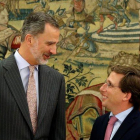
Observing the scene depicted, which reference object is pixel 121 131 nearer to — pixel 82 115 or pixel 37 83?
pixel 37 83

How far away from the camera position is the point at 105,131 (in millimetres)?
3324

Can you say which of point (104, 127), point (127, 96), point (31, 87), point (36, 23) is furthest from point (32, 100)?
point (127, 96)

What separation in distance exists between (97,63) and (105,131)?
1.65 metres

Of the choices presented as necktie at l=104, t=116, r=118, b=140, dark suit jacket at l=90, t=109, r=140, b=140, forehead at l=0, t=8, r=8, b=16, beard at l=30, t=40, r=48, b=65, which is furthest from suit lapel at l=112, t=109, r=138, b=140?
forehead at l=0, t=8, r=8, b=16

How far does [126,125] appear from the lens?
3.14 metres

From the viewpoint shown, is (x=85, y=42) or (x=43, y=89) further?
(x=85, y=42)

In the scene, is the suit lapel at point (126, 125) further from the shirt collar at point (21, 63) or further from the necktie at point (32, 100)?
the shirt collar at point (21, 63)

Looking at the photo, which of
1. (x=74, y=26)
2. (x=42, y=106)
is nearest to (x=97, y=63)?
(x=74, y=26)

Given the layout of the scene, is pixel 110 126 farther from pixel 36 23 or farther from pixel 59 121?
pixel 36 23

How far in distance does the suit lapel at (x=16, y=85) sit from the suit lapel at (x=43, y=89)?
6.3 inches

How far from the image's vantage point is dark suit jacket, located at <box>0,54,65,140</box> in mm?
2850

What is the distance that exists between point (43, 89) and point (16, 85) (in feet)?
1.04

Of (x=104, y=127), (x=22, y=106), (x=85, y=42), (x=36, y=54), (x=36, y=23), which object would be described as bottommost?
(x=104, y=127)

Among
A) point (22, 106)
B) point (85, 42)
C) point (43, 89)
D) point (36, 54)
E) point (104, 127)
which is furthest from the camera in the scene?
point (85, 42)
